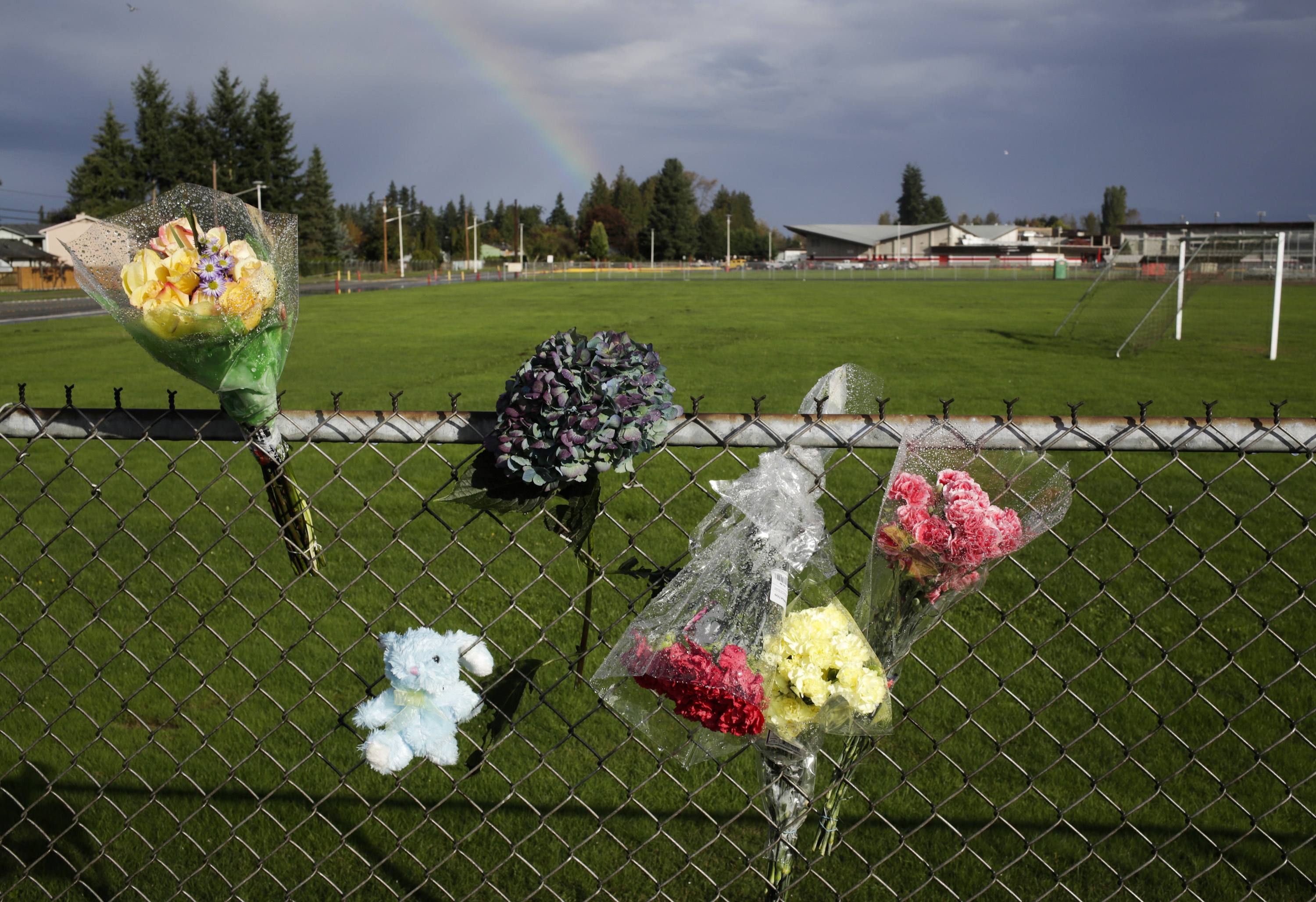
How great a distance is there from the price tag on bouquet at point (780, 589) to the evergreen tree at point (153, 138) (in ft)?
238

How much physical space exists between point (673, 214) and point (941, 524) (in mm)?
99047

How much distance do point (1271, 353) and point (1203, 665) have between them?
40.6 ft

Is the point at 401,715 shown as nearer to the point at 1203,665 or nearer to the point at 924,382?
the point at 1203,665

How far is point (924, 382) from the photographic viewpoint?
37.7 feet

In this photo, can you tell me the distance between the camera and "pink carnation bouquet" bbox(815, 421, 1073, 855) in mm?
1422

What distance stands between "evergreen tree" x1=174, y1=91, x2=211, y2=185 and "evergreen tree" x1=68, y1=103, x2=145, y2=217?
10.6 ft

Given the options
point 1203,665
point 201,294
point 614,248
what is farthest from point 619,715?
point 614,248

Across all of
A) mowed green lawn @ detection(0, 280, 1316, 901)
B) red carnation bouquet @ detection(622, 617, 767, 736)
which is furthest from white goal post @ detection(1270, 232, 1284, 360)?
red carnation bouquet @ detection(622, 617, 767, 736)

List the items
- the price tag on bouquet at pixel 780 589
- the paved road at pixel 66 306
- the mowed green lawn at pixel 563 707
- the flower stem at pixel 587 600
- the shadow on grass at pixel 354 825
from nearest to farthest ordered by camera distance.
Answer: the price tag on bouquet at pixel 780 589, the flower stem at pixel 587 600, the mowed green lawn at pixel 563 707, the shadow on grass at pixel 354 825, the paved road at pixel 66 306

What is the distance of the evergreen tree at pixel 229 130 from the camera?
66.6 meters

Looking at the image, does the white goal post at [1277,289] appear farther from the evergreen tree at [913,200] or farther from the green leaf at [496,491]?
the evergreen tree at [913,200]

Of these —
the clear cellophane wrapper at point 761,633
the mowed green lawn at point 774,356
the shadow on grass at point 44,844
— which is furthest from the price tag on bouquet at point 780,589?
the mowed green lawn at point 774,356

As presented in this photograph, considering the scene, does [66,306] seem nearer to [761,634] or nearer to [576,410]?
[576,410]

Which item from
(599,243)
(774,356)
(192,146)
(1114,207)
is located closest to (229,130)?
(192,146)
